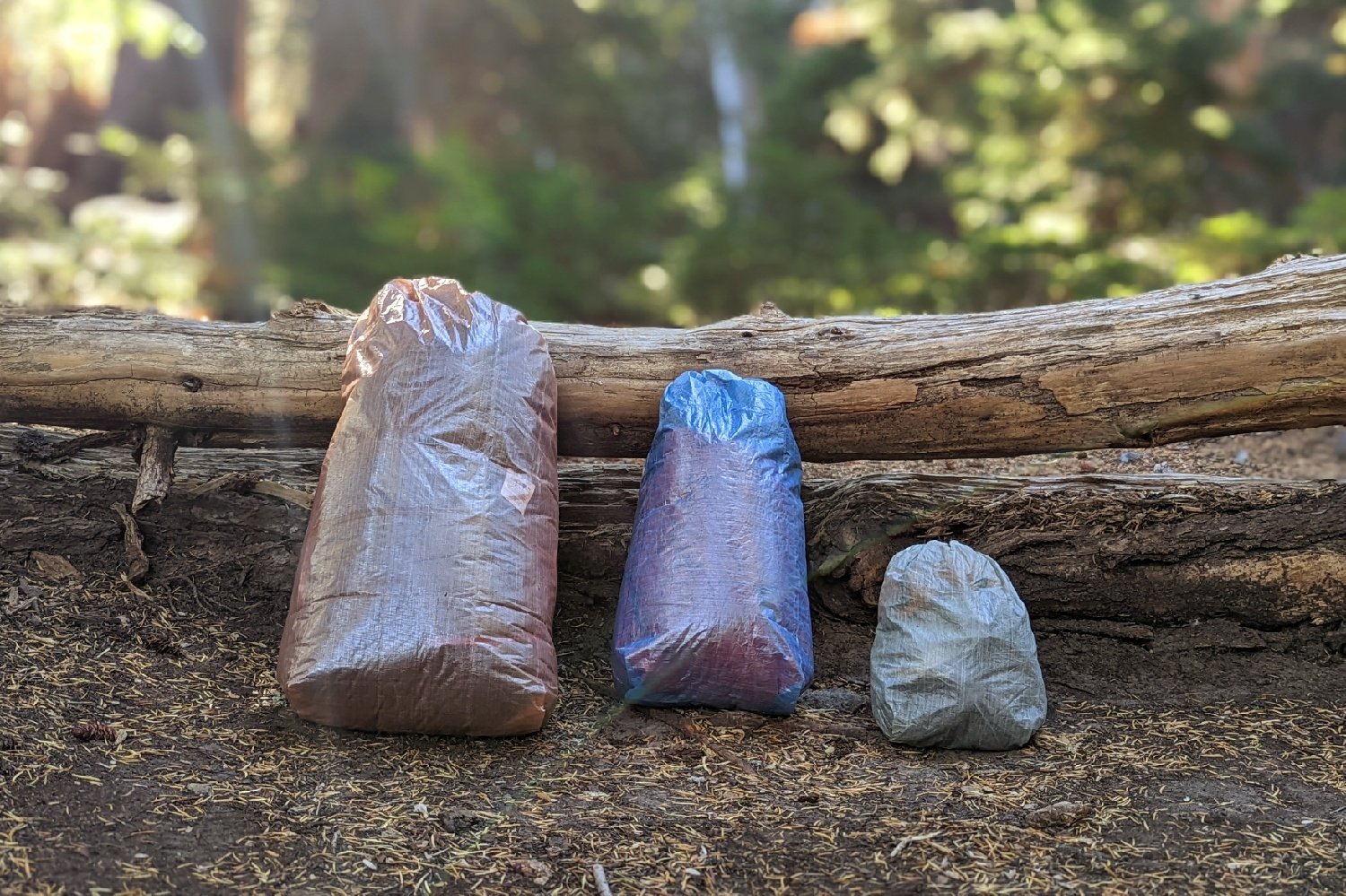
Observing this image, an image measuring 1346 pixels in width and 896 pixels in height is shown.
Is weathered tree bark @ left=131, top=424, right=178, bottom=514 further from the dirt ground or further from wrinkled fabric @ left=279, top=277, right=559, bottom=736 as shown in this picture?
wrinkled fabric @ left=279, top=277, right=559, bottom=736

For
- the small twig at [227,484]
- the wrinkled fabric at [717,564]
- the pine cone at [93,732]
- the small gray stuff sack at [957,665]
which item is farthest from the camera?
the small twig at [227,484]

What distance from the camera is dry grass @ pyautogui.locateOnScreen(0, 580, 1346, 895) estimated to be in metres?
2.46

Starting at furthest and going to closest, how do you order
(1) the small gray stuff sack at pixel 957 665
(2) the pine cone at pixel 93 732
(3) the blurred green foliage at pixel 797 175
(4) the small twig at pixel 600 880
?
(3) the blurred green foliage at pixel 797 175 < (1) the small gray stuff sack at pixel 957 665 < (2) the pine cone at pixel 93 732 < (4) the small twig at pixel 600 880

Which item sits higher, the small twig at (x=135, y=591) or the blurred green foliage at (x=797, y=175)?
the blurred green foliage at (x=797, y=175)

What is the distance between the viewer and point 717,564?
3.34m

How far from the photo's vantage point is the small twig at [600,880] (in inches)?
94.1

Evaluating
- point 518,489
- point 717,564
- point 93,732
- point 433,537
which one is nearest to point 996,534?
point 717,564

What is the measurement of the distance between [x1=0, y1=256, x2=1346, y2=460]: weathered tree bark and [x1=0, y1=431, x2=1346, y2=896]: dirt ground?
0.38 metres

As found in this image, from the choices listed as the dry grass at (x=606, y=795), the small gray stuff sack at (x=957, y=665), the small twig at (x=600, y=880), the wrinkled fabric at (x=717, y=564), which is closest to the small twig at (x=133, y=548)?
the dry grass at (x=606, y=795)

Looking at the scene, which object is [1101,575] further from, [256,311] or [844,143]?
[844,143]

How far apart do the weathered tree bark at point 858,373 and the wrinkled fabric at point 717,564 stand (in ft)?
0.91

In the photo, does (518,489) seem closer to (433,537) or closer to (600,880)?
(433,537)

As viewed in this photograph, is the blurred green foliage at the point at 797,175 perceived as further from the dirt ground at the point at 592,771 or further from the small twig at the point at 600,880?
the small twig at the point at 600,880

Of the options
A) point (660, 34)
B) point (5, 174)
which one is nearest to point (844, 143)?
point (660, 34)
